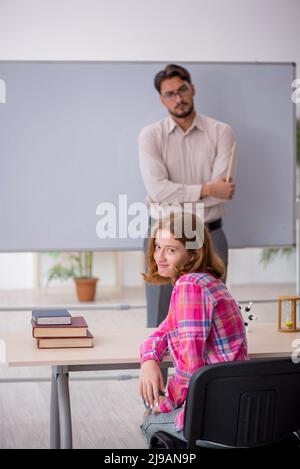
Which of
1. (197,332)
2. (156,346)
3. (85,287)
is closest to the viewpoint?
(197,332)

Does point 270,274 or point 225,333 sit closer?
point 225,333

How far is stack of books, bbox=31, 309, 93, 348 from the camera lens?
2432 mm

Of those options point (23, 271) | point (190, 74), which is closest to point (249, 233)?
point (190, 74)

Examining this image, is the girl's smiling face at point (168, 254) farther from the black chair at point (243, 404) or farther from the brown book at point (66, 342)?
the black chair at point (243, 404)

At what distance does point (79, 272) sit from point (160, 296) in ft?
15.9

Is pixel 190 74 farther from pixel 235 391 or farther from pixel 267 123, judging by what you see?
pixel 235 391

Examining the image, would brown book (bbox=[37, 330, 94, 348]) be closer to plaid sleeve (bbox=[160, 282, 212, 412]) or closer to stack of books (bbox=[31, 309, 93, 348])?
stack of books (bbox=[31, 309, 93, 348])

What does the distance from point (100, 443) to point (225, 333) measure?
1474mm

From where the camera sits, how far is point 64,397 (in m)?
2.40

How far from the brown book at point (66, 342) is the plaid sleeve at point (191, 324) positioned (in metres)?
0.37

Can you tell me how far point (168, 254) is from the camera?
2.37m

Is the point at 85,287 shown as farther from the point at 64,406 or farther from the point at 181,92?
the point at 64,406

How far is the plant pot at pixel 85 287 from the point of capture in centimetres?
769

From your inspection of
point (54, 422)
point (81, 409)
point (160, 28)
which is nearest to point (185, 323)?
point (54, 422)
